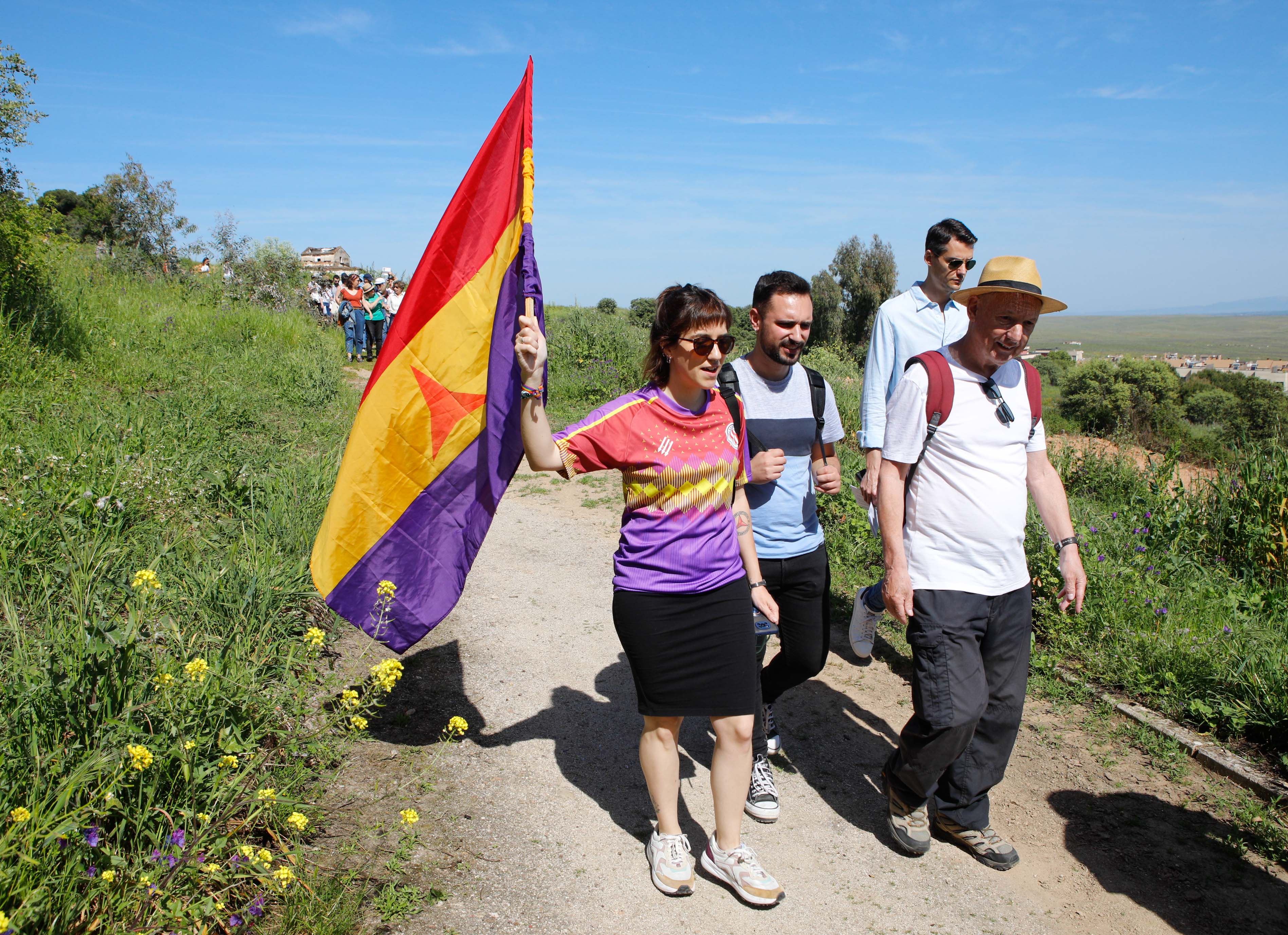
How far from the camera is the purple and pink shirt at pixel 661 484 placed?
2.80 meters

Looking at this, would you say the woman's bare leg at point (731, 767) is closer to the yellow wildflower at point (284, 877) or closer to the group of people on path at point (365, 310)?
the yellow wildflower at point (284, 877)

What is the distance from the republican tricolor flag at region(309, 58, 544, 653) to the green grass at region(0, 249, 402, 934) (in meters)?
0.48

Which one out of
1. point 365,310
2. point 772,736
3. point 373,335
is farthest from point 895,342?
point 373,335

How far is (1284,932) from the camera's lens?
2.88m

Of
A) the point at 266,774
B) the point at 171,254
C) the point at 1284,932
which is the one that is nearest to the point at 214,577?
the point at 266,774

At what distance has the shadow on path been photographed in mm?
2963

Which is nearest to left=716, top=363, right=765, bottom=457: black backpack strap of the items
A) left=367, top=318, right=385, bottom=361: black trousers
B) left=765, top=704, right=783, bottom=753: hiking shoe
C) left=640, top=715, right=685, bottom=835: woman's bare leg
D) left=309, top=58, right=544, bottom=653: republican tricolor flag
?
left=309, top=58, right=544, bottom=653: republican tricolor flag

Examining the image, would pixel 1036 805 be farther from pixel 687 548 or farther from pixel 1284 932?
pixel 687 548

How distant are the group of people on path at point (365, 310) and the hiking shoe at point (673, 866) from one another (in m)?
13.2

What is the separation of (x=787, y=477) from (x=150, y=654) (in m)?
2.59

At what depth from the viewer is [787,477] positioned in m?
3.46

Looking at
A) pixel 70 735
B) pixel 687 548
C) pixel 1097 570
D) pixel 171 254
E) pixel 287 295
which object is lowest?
pixel 1097 570

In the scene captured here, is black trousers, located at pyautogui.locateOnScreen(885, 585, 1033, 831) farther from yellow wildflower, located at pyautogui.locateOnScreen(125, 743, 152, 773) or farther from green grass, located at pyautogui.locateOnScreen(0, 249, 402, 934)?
yellow wildflower, located at pyautogui.locateOnScreen(125, 743, 152, 773)

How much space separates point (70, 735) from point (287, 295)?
18640 mm
